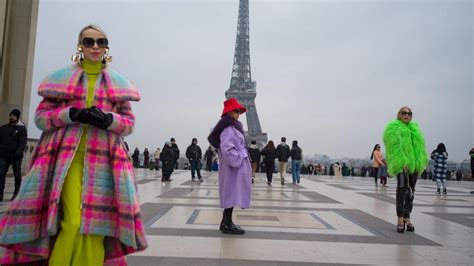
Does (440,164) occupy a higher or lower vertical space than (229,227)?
higher

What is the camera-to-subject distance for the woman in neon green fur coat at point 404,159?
5.70 meters

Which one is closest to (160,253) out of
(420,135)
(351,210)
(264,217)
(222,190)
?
(222,190)

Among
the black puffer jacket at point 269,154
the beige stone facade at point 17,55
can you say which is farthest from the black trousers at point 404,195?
the beige stone facade at point 17,55

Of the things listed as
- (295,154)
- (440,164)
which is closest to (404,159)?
(440,164)

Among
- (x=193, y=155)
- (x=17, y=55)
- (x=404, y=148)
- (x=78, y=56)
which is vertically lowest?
(x=193, y=155)

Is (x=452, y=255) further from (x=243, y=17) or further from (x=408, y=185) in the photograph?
(x=243, y=17)

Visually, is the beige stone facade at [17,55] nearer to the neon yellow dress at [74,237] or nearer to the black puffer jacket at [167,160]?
the black puffer jacket at [167,160]

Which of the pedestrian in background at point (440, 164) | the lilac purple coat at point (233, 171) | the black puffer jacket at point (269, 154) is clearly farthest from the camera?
the black puffer jacket at point (269, 154)

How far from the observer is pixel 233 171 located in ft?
18.0

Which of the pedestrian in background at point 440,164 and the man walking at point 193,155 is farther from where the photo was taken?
the man walking at point 193,155

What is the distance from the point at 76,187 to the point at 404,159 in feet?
15.3

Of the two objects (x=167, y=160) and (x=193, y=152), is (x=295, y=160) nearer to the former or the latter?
(x=193, y=152)

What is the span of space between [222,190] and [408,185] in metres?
2.65

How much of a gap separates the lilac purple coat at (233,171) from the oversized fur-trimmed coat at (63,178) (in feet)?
9.52
